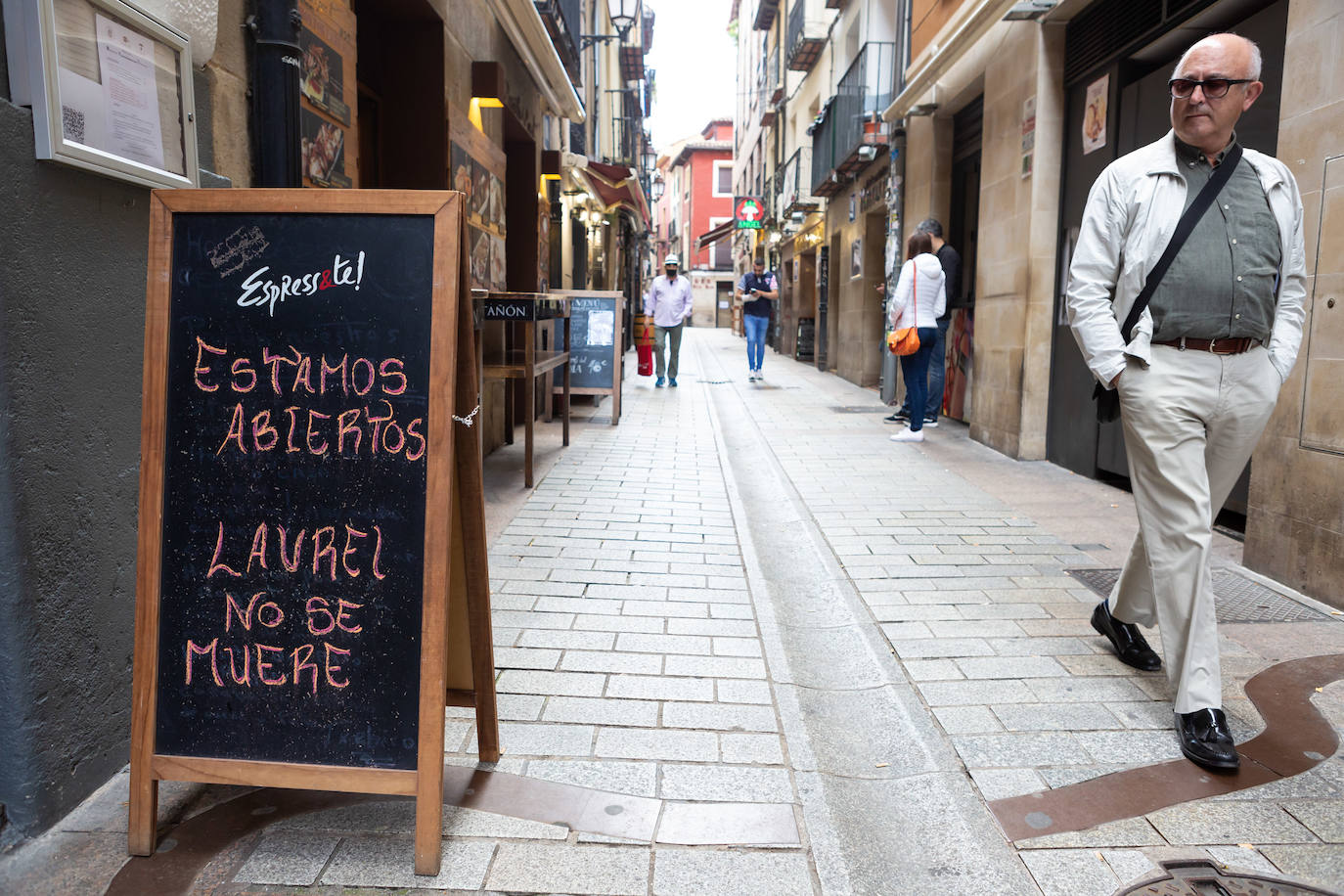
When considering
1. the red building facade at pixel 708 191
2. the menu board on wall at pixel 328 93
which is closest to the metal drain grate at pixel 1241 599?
the menu board on wall at pixel 328 93

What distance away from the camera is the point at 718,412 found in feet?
36.1

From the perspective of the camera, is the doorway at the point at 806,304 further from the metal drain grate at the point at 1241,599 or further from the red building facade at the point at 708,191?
the red building facade at the point at 708,191

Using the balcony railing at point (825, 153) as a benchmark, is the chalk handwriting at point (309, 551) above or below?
below

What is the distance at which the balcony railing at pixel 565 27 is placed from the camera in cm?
1033

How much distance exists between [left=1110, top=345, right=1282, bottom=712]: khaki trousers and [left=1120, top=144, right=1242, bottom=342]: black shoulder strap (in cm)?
20

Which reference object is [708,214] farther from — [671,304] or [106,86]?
[106,86]

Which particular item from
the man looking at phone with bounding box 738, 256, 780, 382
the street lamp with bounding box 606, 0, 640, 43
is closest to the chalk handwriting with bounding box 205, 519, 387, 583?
the man looking at phone with bounding box 738, 256, 780, 382

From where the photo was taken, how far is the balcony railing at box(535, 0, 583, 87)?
10.3m

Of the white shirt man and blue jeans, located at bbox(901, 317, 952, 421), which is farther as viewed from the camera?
the white shirt man

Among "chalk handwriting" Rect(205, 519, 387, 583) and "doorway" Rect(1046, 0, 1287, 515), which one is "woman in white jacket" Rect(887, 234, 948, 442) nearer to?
"doorway" Rect(1046, 0, 1287, 515)

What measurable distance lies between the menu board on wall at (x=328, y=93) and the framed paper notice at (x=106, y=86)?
1.41 metres

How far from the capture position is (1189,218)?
2908mm

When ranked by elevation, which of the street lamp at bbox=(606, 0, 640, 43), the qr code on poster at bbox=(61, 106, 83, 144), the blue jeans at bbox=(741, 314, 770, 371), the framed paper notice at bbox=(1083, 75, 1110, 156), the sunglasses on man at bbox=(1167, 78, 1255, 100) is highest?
the street lamp at bbox=(606, 0, 640, 43)

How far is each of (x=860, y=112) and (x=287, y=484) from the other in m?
13.7
